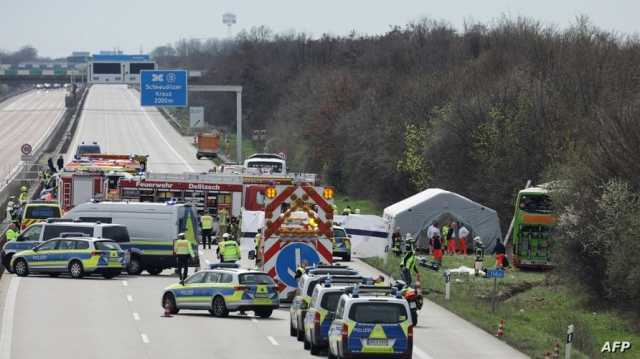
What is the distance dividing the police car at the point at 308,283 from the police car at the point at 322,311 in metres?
0.91

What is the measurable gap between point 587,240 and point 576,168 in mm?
3796

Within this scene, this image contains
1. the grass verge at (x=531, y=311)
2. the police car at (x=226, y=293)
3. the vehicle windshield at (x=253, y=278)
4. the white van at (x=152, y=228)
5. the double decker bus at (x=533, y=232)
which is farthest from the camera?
the double decker bus at (x=533, y=232)

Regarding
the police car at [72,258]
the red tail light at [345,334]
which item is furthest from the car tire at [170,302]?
the red tail light at [345,334]

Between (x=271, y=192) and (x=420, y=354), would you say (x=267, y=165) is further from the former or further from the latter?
(x=420, y=354)

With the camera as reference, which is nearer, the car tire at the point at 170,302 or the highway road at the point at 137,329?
the highway road at the point at 137,329

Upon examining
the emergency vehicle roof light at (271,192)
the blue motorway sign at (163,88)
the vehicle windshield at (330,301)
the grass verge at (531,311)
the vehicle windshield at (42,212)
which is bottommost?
the grass verge at (531,311)

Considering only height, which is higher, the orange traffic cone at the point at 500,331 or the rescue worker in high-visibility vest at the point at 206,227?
the rescue worker in high-visibility vest at the point at 206,227

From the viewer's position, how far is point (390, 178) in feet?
270

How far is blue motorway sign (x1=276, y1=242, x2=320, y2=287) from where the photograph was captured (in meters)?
36.8

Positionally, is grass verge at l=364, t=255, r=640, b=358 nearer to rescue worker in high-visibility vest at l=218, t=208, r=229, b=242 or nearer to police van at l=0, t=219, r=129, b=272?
rescue worker in high-visibility vest at l=218, t=208, r=229, b=242

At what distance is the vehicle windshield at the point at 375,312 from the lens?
24984mm

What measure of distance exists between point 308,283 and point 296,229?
22.1 feet

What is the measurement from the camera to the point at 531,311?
42562mm

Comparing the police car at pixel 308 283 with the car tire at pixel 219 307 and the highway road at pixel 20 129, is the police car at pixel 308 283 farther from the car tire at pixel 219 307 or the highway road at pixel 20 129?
the highway road at pixel 20 129
